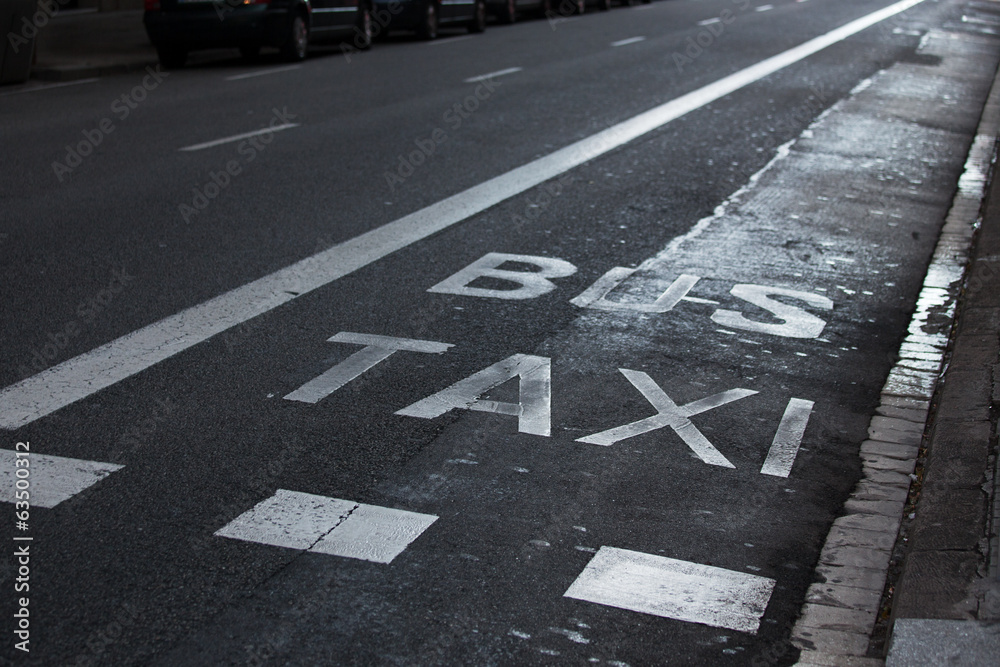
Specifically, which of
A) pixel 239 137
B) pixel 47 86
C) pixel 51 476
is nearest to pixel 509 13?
pixel 47 86

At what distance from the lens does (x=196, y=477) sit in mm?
4051

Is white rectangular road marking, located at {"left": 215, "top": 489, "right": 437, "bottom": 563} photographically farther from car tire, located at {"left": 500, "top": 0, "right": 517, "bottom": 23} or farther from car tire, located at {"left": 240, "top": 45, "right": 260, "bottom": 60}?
car tire, located at {"left": 500, "top": 0, "right": 517, "bottom": 23}

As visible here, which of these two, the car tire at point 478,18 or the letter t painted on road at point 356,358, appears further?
the car tire at point 478,18

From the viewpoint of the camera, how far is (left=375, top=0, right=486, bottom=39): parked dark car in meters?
20.8

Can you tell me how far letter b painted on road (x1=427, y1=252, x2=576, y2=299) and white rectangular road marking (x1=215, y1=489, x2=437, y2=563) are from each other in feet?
8.40

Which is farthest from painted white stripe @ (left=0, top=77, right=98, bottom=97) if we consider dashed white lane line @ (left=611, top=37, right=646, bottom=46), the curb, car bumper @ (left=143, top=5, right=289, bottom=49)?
the curb

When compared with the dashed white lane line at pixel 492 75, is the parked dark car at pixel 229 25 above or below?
above

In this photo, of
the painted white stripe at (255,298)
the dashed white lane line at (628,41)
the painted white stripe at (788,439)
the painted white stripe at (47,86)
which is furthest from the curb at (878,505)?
the dashed white lane line at (628,41)

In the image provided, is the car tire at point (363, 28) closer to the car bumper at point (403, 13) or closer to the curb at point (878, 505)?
the car bumper at point (403, 13)

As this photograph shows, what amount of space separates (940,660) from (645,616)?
77 cm

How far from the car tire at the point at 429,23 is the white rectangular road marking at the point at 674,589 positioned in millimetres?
19058

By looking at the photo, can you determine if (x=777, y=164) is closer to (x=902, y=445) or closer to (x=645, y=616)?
(x=902, y=445)

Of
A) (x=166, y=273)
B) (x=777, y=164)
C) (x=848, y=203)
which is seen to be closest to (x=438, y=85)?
A: (x=777, y=164)

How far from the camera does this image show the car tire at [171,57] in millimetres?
17031
